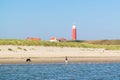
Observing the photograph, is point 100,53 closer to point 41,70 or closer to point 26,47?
point 26,47

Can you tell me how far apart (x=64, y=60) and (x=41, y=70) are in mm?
9703

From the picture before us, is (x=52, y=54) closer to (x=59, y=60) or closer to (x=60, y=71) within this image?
(x=59, y=60)

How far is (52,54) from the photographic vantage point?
59500 mm

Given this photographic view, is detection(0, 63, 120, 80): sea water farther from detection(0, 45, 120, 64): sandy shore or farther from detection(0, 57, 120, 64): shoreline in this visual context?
detection(0, 45, 120, 64): sandy shore

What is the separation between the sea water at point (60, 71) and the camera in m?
39.4

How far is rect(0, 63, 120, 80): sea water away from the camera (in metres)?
39.4

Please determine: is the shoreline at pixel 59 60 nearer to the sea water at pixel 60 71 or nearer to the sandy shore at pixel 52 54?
the sandy shore at pixel 52 54

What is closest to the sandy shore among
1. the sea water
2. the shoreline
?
the shoreline

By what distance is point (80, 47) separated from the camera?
222 feet

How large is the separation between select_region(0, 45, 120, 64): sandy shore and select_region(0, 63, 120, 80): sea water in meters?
2.75

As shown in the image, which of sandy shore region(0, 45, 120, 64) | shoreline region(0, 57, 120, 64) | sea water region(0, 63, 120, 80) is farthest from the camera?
sandy shore region(0, 45, 120, 64)

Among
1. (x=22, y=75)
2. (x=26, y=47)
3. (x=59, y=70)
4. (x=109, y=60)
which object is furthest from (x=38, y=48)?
(x=22, y=75)

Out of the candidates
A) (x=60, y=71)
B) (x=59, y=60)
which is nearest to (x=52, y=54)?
(x=59, y=60)

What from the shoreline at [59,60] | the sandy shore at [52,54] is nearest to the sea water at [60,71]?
the shoreline at [59,60]
